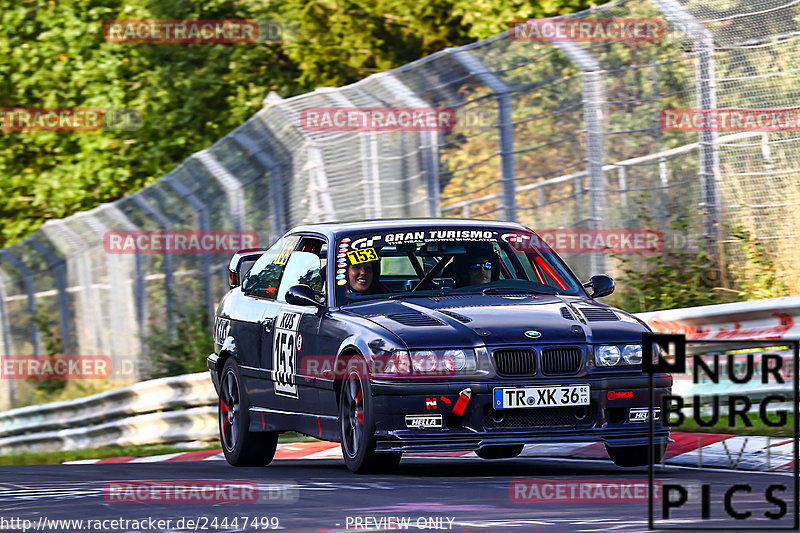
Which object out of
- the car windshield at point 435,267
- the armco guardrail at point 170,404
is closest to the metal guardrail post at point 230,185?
the armco guardrail at point 170,404

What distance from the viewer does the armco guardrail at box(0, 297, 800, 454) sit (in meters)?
11.7

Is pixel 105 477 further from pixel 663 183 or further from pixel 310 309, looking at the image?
pixel 663 183

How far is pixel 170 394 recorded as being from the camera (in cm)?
1697

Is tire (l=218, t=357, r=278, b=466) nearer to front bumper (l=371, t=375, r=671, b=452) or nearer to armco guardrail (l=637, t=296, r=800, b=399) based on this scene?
front bumper (l=371, t=375, r=671, b=452)

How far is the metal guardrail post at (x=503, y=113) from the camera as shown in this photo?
16.7 metres

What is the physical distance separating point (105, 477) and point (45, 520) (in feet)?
9.65

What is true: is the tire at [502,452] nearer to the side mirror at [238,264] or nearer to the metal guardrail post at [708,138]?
the side mirror at [238,264]

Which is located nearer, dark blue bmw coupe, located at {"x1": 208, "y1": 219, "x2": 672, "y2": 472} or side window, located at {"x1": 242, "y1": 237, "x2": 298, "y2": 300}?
dark blue bmw coupe, located at {"x1": 208, "y1": 219, "x2": 672, "y2": 472}

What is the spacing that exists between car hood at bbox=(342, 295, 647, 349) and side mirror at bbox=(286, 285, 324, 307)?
11.7 inches

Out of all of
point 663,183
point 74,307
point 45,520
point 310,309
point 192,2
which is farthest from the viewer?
point 192,2

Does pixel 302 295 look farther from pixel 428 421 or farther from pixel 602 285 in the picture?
pixel 602 285

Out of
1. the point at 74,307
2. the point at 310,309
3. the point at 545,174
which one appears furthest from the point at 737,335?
the point at 74,307

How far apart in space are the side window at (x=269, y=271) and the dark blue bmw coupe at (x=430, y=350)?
22mm

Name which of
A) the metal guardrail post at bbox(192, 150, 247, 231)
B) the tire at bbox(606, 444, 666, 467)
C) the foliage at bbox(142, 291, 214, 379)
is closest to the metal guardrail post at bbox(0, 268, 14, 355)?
the foliage at bbox(142, 291, 214, 379)
